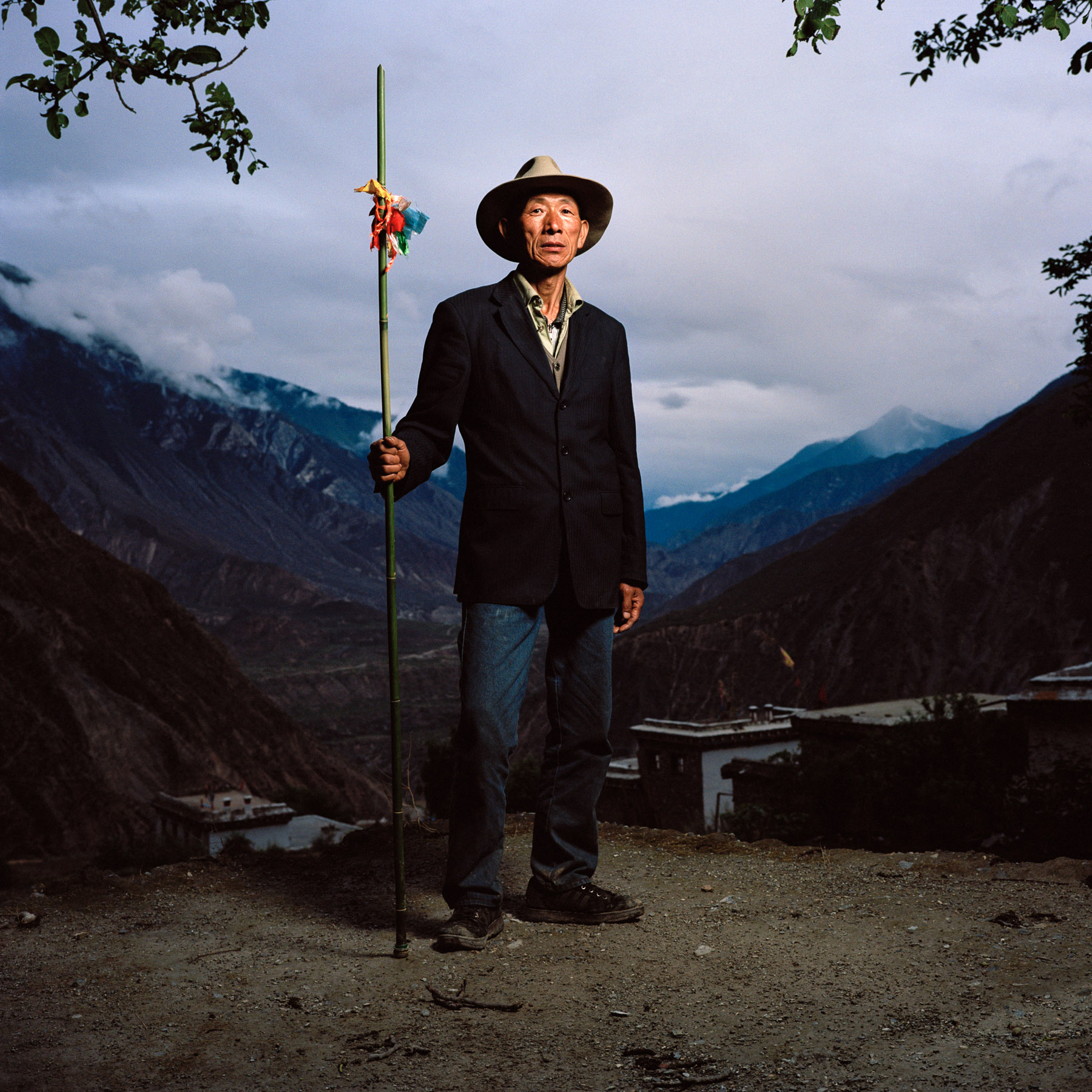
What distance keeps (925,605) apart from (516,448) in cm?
6162

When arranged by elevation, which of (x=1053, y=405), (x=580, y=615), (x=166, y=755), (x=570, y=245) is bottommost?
(x=166, y=755)

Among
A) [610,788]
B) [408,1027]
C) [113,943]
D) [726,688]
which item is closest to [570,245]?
[408,1027]

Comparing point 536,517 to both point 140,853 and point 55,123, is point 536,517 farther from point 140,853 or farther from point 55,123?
point 140,853

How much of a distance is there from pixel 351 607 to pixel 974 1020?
545 ft

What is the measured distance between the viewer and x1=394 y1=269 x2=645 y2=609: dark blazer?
4.39 m

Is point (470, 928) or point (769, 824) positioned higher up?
point (470, 928)

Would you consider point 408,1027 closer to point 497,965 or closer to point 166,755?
point 497,965

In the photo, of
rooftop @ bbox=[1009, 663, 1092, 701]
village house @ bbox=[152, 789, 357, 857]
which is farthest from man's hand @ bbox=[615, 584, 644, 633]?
village house @ bbox=[152, 789, 357, 857]

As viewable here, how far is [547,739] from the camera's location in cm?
479

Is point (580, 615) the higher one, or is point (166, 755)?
point (580, 615)

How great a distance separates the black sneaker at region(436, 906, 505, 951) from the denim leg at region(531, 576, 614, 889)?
0.37 m

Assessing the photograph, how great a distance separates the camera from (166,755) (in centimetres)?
5412

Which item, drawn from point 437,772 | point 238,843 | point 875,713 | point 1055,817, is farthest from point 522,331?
point 437,772

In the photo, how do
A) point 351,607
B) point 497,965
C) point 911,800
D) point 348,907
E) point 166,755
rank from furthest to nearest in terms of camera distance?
point 351,607, point 166,755, point 911,800, point 348,907, point 497,965
